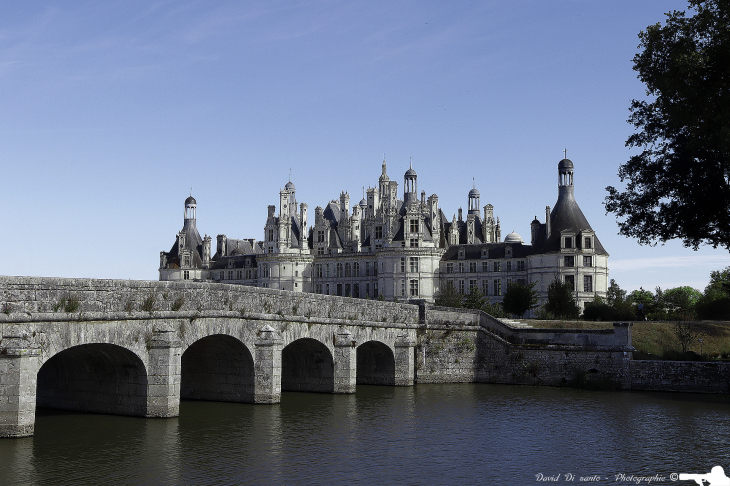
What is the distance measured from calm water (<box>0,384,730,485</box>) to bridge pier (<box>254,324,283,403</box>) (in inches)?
20.3

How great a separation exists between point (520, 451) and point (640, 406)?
11.0m

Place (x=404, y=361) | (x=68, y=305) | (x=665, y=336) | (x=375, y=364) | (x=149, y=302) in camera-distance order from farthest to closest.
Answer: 1. (x=665, y=336)
2. (x=375, y=364)
3. (x=404, y=361)
4. (x=149, y=302)
5. (x=68, y=305)

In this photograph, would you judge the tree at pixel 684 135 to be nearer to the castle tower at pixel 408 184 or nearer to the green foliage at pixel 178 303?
the green foliage at pixel 178 303

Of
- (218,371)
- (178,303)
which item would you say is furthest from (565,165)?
(178,303)

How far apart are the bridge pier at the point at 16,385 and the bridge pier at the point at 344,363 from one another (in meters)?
15.2

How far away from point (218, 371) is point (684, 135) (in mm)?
21204

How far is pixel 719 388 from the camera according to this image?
34.8 metres

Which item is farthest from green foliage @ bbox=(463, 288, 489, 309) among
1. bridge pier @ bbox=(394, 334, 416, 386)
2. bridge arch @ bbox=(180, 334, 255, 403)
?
bridge arch @ bbox=(180, 334, 255, 403)

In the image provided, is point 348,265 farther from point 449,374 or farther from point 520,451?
point 520,451

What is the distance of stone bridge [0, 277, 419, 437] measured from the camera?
19.6 meters

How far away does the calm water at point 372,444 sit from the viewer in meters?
18.5

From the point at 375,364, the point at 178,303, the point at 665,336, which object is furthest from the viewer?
the point at 665,336

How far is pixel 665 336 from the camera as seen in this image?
44.3 meters

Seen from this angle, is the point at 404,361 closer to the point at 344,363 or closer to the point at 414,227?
the point at 344,363
